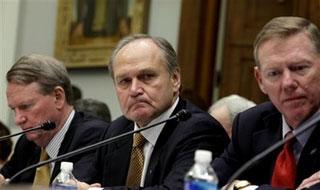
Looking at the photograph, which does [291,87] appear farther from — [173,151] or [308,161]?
[173,151]

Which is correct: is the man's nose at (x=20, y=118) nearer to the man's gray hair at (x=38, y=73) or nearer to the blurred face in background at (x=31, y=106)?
the blurred face in background at (x=31, y=106)

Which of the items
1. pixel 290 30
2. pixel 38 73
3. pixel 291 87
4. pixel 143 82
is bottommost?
pixel 38 73

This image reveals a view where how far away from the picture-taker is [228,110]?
497 centimetres

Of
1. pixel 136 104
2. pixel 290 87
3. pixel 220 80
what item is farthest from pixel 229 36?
pixel 290 87

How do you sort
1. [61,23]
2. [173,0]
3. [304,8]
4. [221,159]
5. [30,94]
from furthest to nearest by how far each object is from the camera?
1. [61,23]
2. [173,0]
3. [304,8]
4. [30,94]
5. [221,159]

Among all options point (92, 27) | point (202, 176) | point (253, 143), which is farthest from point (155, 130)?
point (92, 27)

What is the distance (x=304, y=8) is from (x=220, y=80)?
84 centimetres

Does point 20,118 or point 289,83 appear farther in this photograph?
point 20,118

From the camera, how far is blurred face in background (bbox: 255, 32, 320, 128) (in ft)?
10.9

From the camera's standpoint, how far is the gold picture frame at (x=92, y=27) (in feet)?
22.5

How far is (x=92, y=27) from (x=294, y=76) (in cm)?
399

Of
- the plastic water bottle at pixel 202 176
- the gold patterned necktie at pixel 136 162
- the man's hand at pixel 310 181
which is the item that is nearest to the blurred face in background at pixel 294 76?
the man's hand at pixel 310 181

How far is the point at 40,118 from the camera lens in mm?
Result: 4496

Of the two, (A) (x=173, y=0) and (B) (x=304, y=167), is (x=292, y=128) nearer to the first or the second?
(B) (x=304, y=167)
